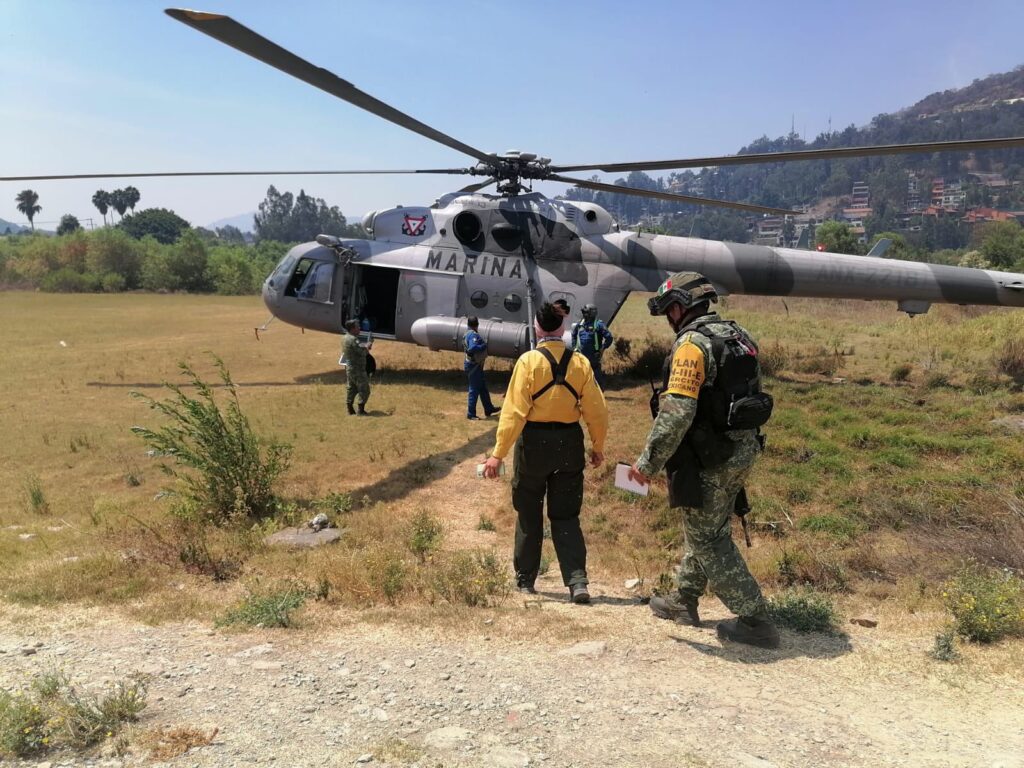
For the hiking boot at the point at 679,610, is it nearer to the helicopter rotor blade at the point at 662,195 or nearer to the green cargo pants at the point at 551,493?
the green cargo pants at the point at 551,493

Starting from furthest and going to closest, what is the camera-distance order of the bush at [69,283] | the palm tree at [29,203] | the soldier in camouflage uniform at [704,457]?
the palm tree at [29,203] < the bush at [69,283] < the soldier in camouflage uniform at [704,457]

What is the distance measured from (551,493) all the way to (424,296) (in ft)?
29.9

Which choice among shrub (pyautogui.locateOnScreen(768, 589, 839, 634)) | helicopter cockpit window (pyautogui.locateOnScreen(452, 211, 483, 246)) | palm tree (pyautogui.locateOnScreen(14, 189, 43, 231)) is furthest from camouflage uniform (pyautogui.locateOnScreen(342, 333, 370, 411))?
palm tree (pyautogui.locateOnScreen(14, 189, 43, 231))

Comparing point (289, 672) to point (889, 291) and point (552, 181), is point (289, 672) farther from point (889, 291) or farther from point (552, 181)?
point (889, 291)

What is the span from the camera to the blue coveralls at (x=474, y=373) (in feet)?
34.1

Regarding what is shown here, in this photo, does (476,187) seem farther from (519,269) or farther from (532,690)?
(532,690)

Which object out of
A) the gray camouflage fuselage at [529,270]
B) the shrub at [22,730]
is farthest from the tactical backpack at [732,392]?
the gray camouflage fuselage at [529,270]

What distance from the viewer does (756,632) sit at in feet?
12.5

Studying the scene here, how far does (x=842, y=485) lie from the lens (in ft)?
23.4

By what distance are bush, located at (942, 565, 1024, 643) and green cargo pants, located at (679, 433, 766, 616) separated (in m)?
1.13

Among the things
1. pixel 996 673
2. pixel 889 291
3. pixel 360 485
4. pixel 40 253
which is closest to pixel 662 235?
pixel 889 291

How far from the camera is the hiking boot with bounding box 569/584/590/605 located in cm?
450

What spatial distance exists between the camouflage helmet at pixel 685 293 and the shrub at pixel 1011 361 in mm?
11195

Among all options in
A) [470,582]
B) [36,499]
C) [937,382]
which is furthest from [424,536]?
[937,382]
